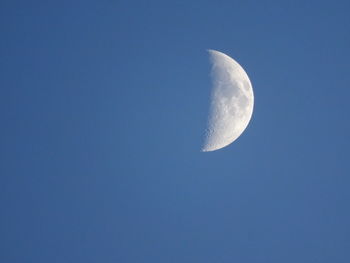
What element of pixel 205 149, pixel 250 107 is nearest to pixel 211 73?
pixel 250 107

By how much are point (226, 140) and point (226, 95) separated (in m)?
1.02

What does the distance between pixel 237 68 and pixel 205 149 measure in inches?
85.3

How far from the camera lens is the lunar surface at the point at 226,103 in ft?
25.1

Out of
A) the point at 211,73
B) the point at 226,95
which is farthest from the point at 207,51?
the point at 226,95

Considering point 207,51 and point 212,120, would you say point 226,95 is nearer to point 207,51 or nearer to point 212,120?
point 212,120

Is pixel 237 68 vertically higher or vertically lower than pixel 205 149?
higher

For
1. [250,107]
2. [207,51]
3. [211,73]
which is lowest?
[250,107]

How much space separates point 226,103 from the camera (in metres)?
7.80

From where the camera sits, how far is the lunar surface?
764 centimetres

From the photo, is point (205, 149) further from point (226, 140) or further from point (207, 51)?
point (207, 51)

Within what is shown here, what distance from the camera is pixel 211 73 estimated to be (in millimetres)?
8125

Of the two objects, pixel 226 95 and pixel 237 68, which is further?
pixel 237 68

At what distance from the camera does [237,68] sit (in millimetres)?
8398

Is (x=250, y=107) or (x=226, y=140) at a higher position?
(x=250, y=107)
